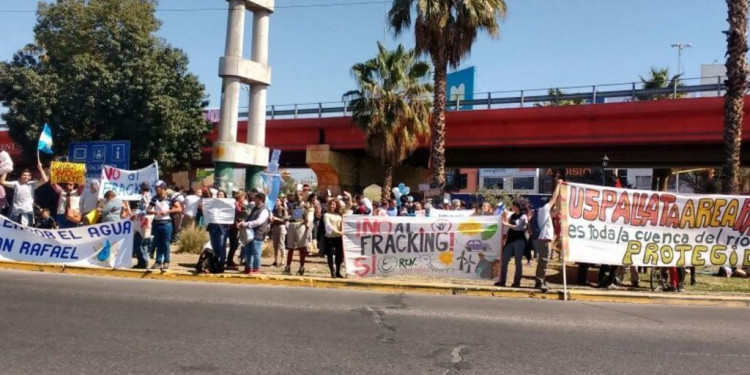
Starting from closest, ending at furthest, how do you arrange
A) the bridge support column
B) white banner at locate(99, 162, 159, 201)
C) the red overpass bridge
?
white banner at locate(99, 162, 159, 201) < the bridge support column < the red overpass bridge

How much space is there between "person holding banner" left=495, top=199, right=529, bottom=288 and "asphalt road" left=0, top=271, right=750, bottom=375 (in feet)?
4.45

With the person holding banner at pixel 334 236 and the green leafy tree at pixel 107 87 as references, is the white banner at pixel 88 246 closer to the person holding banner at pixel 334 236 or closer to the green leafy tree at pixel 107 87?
the person holding banner at pixel 334 236

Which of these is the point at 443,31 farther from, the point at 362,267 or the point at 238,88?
the point at 362,267

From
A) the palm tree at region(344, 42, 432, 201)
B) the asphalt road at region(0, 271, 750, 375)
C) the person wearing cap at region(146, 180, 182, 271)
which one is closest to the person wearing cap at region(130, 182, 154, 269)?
the person wearing cap at region(146, 180, 182, 271)

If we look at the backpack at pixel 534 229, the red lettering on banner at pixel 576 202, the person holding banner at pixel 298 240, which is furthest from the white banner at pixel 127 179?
the red lettering on banner at pixel 576 202

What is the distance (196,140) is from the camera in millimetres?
35562

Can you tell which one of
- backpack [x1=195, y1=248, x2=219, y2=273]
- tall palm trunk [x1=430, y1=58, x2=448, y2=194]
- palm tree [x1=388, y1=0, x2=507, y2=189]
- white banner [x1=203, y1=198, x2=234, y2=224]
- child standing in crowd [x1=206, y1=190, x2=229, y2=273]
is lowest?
backpack [x1=195, y1=248, x2=219, y2=273]

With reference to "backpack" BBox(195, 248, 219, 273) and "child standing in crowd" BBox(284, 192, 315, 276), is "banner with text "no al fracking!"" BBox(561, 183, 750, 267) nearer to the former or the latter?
"child standing in crowd" BBox(284, 192, 315, 276)

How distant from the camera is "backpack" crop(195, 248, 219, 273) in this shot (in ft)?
38.4

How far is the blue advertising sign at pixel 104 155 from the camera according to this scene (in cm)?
1881

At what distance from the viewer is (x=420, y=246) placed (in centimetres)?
1207

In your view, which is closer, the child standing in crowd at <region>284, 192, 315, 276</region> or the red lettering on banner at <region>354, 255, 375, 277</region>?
the red lettering on banner at <region>354, 255, 375, 277</region>

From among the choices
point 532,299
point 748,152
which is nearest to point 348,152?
point 748,152

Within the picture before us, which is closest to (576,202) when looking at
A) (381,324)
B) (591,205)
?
(591,205)
